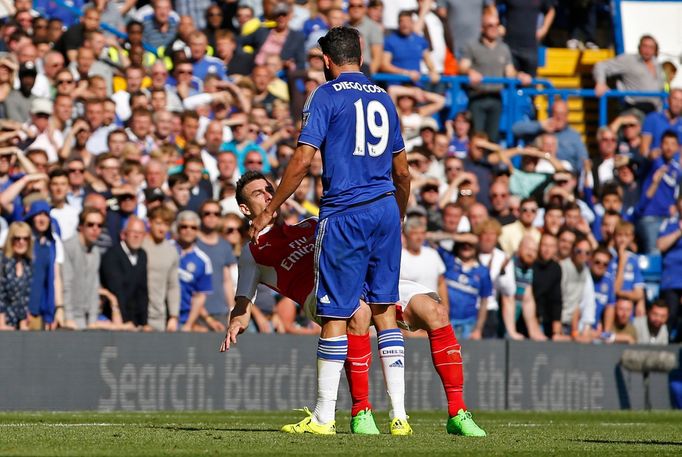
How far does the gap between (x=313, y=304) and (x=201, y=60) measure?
1157 cm

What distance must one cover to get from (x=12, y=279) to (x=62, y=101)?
3.64m

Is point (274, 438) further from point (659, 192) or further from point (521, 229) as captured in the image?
point (659, 192)

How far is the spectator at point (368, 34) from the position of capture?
2175 cm

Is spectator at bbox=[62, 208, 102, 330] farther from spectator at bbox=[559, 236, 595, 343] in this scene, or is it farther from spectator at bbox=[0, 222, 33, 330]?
spectator at bbox=[559, 236, 595, 343]

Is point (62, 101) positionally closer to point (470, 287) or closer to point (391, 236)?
point (470, 287)

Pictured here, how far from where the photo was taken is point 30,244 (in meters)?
15.5

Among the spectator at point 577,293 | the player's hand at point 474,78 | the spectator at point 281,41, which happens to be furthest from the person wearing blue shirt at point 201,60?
the spectator at point 577,293

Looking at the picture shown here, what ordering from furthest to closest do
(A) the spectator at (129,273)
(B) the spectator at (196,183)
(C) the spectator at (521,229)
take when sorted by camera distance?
(C) the spectator at (521,229) → (B) the spectator at (196,183) → (A) the spectator at (129,273)

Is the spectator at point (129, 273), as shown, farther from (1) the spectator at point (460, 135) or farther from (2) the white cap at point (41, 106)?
(1) the spectator at point (460, 135)

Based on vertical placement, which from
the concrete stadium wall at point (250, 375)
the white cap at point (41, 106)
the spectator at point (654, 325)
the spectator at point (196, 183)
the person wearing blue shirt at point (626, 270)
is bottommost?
the concrete stadium wall at point (250, 375)

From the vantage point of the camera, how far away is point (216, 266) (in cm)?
1717

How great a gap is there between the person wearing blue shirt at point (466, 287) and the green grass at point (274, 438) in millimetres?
3610

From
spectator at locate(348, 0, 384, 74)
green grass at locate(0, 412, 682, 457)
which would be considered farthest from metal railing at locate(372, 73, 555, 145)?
green grass at locate(0, 412, 682, 457)

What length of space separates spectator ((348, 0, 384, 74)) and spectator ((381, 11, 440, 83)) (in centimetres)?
40
